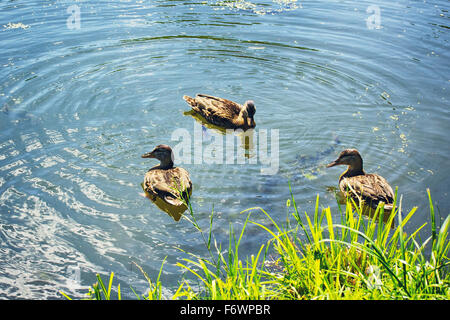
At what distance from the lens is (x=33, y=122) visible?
746cm

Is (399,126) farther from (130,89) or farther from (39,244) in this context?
(39,244)

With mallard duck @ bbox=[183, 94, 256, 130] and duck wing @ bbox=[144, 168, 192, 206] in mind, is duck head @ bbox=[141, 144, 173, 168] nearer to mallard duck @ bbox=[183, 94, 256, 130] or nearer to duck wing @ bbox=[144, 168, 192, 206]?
duck wing @ bbox=[144, 168, 192, 206]

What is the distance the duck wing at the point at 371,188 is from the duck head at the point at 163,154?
258 centimetres

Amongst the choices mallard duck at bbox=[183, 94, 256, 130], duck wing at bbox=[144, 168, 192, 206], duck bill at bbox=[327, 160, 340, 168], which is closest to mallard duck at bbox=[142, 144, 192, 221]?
duck wing at bbox=[144, 168, 192, 206]

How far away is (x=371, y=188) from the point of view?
588 centimetres

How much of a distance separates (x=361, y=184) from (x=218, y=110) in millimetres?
3130

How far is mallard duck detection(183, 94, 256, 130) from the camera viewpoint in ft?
25.5

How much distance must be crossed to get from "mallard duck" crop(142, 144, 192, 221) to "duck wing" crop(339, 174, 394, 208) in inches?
86.1

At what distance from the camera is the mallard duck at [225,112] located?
7.77m

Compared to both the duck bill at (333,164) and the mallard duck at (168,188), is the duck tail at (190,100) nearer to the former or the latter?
the mallard duck at (168,188)

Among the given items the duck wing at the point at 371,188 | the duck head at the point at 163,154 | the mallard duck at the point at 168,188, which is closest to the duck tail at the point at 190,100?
the duck head at the point at 163,154

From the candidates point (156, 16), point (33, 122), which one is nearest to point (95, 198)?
point (33, 122)

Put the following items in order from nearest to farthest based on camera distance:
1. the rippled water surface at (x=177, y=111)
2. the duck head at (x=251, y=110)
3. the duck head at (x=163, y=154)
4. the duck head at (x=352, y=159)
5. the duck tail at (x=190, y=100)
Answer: the rippled water surface at (x=177, y=111), the duck head at (x=352, y=159), the duck head at (x=163, y=154), the duck head at (x=251, y=110), the duck tail at (x=190, y=100)

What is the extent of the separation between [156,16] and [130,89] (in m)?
4.44
